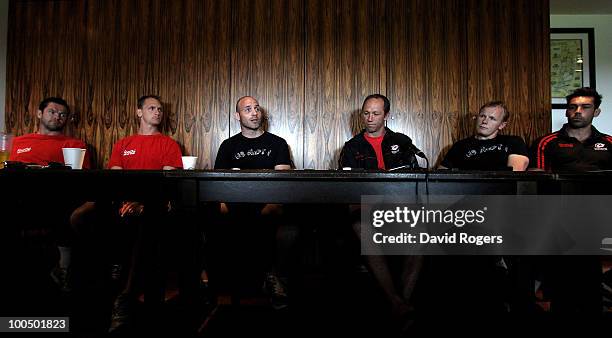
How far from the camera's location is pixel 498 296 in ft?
7.66

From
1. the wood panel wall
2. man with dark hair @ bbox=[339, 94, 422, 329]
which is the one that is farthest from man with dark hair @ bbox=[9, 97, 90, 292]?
man with dark hair @ bbox=[339, 94, 422, 329]

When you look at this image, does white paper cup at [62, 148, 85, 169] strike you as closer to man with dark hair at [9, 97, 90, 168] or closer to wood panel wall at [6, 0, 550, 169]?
man with dark hair at [9, 97, 90, 168]

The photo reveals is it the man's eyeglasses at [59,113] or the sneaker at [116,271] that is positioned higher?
the man's eyeglasses at [59,113]

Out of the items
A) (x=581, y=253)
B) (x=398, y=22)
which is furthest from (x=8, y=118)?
(x=581, y=253)

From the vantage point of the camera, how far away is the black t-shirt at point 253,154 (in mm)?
2791

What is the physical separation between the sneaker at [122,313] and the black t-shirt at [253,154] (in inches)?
41.5

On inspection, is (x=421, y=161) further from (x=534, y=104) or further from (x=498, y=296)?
(x=498, y=296)

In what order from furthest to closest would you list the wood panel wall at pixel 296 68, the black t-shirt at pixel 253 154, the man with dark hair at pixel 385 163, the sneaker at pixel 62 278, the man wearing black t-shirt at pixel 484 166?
1. the wood panel wall at pixel 296 68
2. the black t-shirt at pixel 253 154
3. the sneaker at pixel 62 278
4. the man wearing black t-shirt at pixel 484 166
5. the man with dark hair at pixel 385 163

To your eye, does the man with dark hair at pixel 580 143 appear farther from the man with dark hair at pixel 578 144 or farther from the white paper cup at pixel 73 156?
the white paper cup at pixel 73 156

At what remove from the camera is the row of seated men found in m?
1.87

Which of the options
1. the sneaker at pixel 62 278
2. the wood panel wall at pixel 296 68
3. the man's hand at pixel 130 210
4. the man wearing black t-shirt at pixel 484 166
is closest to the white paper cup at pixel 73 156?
the man's hand at pixel 130 210

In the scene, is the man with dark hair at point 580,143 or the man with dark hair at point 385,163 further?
the man with dark hair at point 580,143

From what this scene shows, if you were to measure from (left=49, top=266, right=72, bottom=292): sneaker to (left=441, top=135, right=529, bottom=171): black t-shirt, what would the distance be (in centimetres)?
234

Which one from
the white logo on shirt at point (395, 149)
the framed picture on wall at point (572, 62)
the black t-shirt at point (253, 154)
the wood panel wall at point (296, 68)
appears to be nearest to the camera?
the white logo on shirt at point (395, 149)
